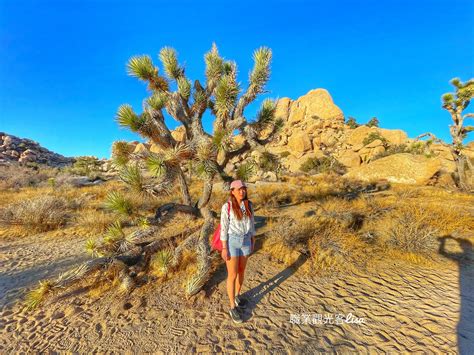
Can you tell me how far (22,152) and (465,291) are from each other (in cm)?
5232

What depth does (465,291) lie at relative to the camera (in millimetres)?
3033

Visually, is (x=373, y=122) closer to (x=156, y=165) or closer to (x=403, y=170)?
(x=403, y=170)

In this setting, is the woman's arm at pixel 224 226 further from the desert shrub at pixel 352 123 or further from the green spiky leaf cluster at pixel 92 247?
the desert shrub at pixel 352 123

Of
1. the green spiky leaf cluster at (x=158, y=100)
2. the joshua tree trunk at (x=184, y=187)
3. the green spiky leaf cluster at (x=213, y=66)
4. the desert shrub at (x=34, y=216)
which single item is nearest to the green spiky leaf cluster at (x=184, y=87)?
the green spiky leaf cluster at (x=158, y=100)

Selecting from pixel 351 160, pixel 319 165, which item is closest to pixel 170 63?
pixel 319 165

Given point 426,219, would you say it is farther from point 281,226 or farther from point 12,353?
point 12,353

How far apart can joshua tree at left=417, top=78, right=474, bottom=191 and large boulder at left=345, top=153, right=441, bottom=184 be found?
4.12ft

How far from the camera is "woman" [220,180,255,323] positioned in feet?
8.18

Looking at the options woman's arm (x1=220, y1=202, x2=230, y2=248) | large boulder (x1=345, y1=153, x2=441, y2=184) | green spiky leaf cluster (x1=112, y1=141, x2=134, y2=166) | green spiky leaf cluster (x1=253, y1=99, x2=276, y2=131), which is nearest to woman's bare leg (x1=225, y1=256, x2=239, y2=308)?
woman's arm (x1=220, y1=202, x2=230, y2=248)

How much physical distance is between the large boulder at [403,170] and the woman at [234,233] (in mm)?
13957

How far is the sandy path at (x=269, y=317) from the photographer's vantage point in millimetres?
2191

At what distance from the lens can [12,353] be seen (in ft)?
6.97

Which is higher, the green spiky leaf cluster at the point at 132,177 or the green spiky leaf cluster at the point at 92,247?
the green spiky leaf cluster at the point at 132,177

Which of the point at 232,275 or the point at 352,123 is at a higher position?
the point at 352,123
